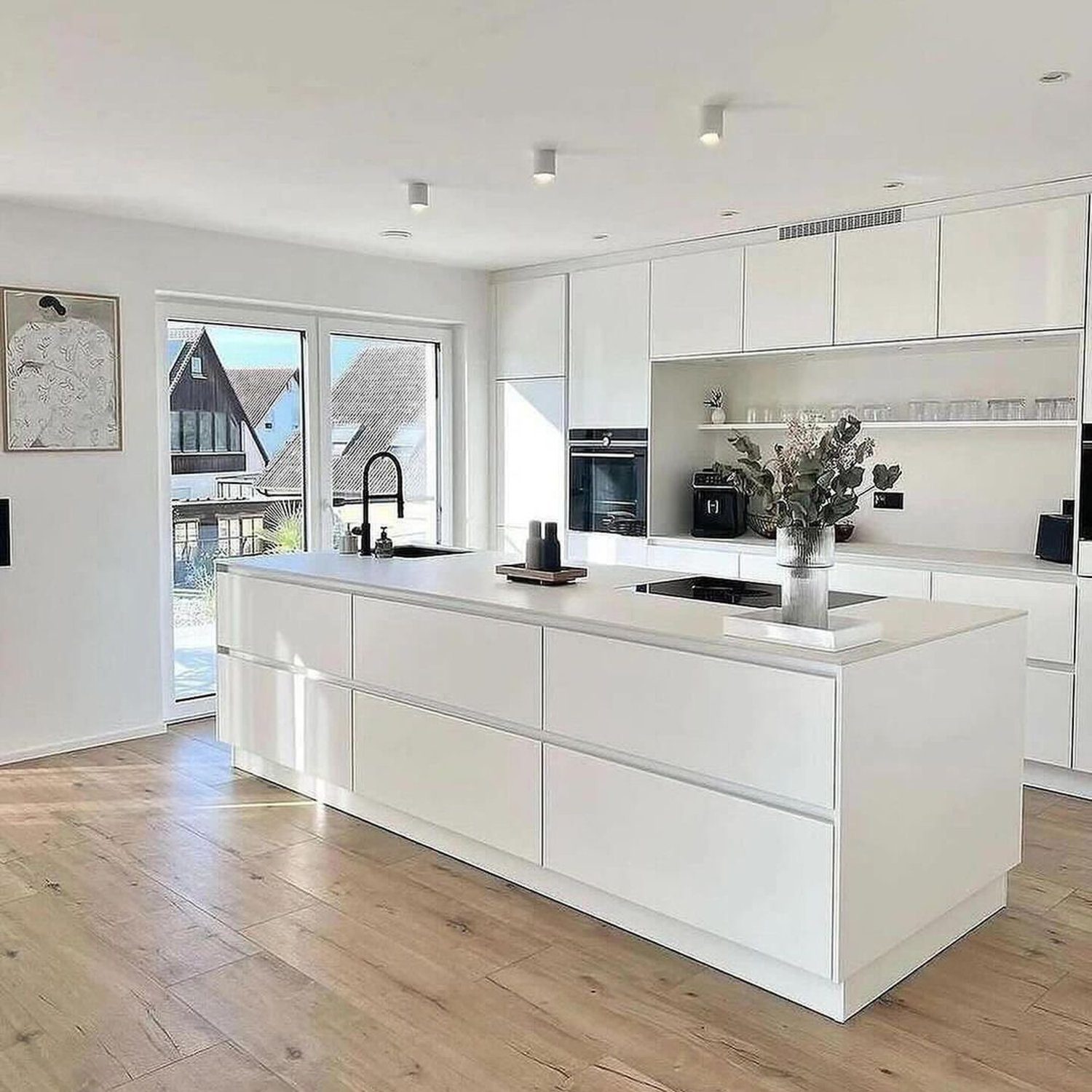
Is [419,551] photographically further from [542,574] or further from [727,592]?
[727,592]

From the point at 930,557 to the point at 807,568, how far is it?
246 centimetres

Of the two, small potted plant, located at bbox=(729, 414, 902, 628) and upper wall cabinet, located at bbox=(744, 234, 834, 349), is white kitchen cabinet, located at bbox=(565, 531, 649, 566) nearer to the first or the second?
upper wall cabinet, located at bbox=(744, 234, 834, 349)

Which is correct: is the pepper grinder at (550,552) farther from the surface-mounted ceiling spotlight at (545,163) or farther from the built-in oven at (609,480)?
the built-in oven at (609,480)

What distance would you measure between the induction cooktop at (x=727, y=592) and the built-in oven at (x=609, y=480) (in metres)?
2.11

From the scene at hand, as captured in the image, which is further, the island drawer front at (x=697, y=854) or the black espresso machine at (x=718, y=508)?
the black espresso machine at (x=718, y=508)

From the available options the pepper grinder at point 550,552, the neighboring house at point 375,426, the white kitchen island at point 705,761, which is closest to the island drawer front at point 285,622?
the white kitchen island at point 705,761

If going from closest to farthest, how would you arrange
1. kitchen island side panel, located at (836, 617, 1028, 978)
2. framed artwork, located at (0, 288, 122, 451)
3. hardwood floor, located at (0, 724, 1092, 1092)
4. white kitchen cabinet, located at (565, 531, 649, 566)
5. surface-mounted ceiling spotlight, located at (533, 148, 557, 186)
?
1. hardwood floor, located at (0, 724, 1092, 1092)
2. kitchen island side panel, located at (836, 617, 1028, 978)
3. surface-mounted ceiling spotlight, located at (533, 148, 557, 186)
4. framed artwork, located at (0, 288, 122, 451)
5. white kitchen cabinet, located at (565, 531, 649, 566)

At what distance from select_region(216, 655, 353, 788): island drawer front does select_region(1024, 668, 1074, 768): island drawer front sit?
8.91ft

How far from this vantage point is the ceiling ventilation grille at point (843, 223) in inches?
198

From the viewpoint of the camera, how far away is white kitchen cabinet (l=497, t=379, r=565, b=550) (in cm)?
668

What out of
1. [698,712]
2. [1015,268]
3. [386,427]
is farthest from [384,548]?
[1015,268]

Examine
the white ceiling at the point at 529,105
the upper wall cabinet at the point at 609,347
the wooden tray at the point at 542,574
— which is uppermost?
the white ceiling at the point at 529,105

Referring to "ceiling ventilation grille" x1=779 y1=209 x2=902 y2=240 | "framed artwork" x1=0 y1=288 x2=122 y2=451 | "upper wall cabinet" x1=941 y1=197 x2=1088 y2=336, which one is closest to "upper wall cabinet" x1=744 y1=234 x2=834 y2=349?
"ceiling ventilation grille" x1=779 y1=209 x2=902 y2=240

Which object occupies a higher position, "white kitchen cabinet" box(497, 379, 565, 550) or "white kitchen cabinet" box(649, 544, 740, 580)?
"white kitchen cabinet" box(497, 379, 565, 550)
